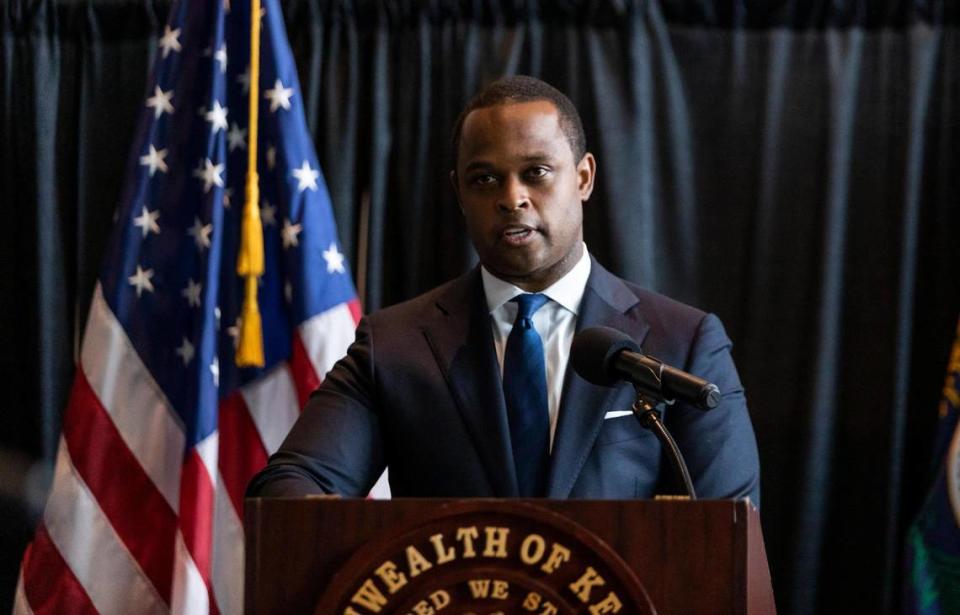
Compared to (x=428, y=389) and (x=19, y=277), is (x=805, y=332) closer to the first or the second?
(x=428, y=389)

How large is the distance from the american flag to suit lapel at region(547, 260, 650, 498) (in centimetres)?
107

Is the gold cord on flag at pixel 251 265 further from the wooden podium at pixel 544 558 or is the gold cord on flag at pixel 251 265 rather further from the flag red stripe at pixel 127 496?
the wooden podium at pixel 544 558

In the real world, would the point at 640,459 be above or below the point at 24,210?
below

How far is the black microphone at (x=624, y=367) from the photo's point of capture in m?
1.95

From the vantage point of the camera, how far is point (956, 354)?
3.60 meters

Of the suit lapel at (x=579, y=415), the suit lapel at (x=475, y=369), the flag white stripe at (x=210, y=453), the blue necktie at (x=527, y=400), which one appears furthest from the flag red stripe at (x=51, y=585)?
the suit lapel at (x=579, y=415)

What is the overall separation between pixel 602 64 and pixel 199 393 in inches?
59.3

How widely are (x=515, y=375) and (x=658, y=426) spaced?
710mm

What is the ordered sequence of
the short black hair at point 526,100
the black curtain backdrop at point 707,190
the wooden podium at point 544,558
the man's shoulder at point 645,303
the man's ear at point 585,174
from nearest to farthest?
the wooden podium at point 544,558 → the man's shoulder at point 645,303 → the short black hair at point 526,100 → the man's ear at point 585,174 → the black curtain backdrop at point 707,190

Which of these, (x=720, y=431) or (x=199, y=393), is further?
(x=199, y=393)

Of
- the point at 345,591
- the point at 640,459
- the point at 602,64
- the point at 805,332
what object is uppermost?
the point at 602,64

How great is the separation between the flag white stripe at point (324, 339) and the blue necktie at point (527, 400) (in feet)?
3.14

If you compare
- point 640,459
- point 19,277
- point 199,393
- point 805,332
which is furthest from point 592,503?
point 19,277

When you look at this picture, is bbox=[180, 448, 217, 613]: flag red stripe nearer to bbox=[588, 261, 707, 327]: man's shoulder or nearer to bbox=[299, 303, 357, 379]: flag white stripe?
bbox=[299, 303, 357, 379]: flag white stripe
